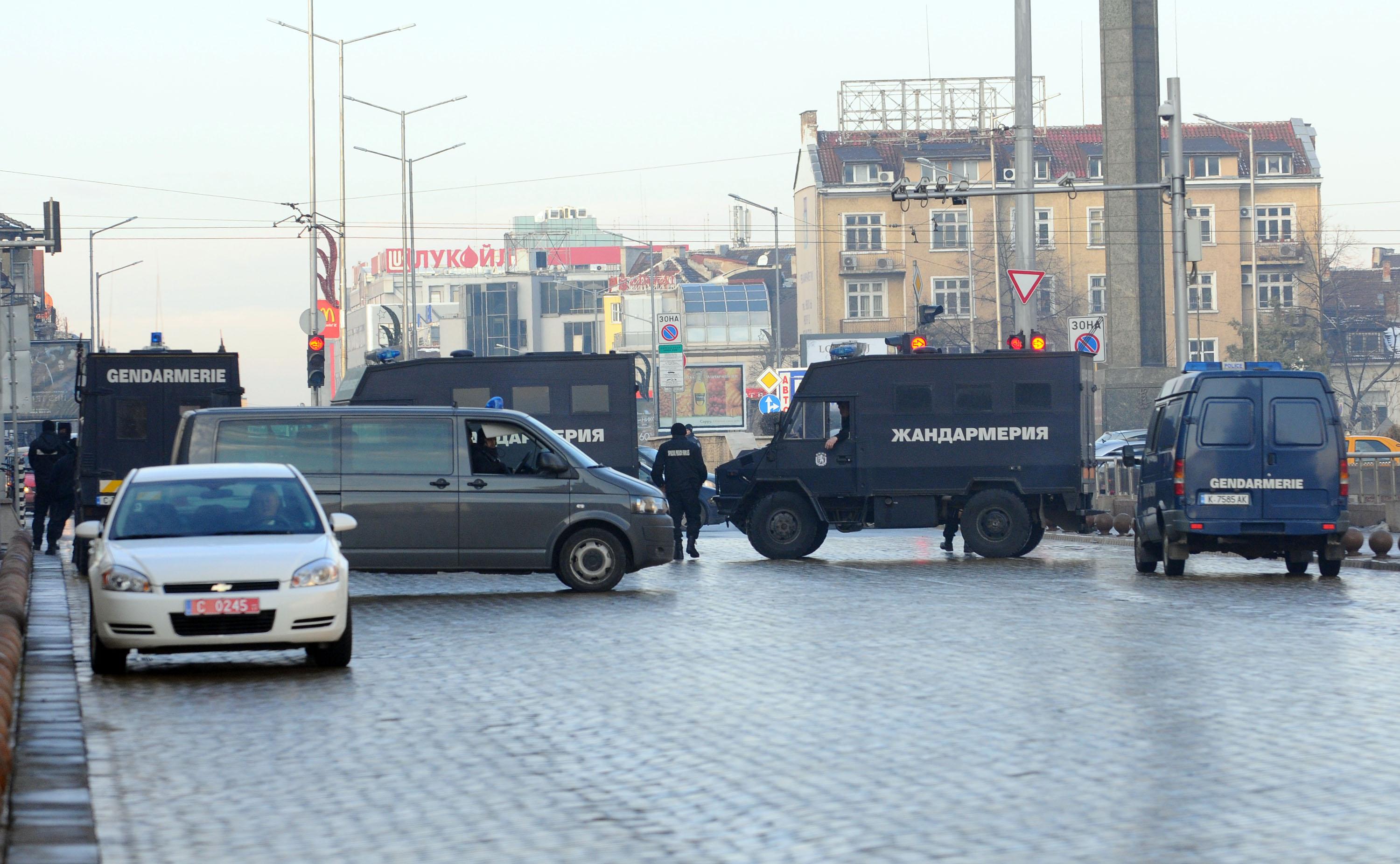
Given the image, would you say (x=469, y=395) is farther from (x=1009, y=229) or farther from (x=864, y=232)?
(x=864, y=232)

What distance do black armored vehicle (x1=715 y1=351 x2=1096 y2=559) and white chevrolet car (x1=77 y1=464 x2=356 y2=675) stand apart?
39.8 ft

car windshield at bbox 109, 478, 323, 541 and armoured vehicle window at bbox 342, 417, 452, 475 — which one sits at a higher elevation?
armoured vehicle window at bbox 342, 417, 452, 475

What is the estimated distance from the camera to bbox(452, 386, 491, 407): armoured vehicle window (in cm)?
2836

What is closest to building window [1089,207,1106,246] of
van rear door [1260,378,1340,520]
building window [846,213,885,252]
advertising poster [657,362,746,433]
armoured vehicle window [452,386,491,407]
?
building window [846,213,885,252]

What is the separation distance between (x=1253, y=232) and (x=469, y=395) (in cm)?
4759

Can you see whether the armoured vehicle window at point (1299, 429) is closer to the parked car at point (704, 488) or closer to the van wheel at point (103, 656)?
the van wheel at point (103, 656)

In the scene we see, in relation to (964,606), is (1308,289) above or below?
above

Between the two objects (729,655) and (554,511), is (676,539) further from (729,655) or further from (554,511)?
(729,655)

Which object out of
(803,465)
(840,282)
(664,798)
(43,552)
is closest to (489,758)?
(664,798)

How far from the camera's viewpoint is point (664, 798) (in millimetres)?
7820

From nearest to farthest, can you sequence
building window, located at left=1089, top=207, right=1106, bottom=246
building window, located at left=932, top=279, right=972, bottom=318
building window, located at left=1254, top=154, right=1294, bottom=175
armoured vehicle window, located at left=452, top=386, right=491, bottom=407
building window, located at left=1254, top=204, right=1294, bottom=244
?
armoured vehicle window, located at left=452, top=386, right=491, bottom=407 → building window, located at left=1254, top=204, right=1294, bottom=244 → building window, located at left=1089, top=207, right=1106, bottom=246 → building window, located at left=1254, top=154, right=1294, bottom=175 → building window, located at left=932, top=279, right=972, bottom=318

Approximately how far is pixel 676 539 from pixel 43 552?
Result: 1015 cm

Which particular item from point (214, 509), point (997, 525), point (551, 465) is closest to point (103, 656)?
point (214, 509)

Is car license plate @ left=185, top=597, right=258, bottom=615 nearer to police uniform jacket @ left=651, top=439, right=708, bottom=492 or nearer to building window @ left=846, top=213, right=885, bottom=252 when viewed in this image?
police uniform jacket @ left=651, top=439, right=708, bottom=492
